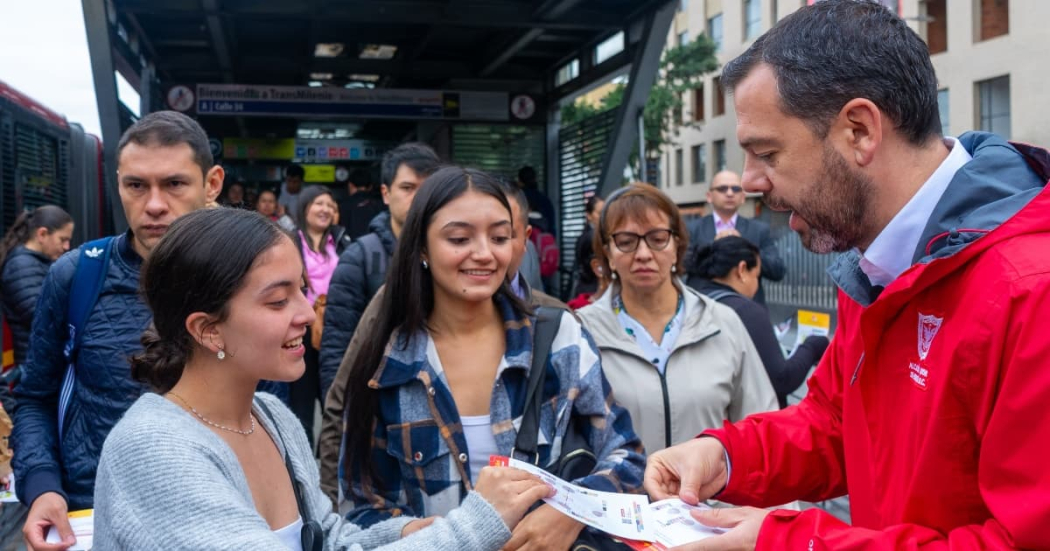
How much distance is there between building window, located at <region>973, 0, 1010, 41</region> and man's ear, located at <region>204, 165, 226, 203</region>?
2636 cm

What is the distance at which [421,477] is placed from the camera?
9.34ft

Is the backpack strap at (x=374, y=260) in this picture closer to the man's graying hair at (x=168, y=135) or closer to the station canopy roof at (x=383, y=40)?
the man's graying hair at (x=168, y=135)

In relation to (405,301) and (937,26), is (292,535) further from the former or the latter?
(937,26)

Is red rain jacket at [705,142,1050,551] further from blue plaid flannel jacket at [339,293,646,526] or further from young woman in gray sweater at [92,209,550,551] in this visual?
blue plaid flannel jacket at [339,293,646,526]

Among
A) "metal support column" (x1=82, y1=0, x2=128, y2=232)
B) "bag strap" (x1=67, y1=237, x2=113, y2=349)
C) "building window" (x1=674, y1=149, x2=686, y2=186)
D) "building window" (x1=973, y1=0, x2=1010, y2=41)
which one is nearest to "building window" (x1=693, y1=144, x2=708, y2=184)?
"building window" (x1=674, y1=149, x2=686, y2=186)

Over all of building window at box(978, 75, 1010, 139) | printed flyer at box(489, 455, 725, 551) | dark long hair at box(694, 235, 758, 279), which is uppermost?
building window at box(978, 75, 1010, 139)

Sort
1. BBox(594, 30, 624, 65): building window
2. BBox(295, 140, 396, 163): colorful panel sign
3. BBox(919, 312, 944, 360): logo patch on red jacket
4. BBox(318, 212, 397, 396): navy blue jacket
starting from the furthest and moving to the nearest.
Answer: BBox(295, 140, 396, 163): colorful panel sign
BBox(594, 30, 624, 65): building window
BBox(318, 212, 397, 396): navy blue jacket
BBox(919, 312, 944, 360): logo patch on red jacket

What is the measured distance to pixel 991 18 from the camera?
25422 millimetres

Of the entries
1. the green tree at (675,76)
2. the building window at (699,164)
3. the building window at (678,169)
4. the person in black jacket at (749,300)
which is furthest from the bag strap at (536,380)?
the building window at (678,169)

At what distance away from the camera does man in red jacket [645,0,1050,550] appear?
1.59 metres

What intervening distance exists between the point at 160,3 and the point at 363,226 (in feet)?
10.2

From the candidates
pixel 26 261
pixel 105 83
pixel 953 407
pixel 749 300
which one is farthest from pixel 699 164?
pixel 953 407

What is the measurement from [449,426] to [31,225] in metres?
5.73

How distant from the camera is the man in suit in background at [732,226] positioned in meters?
7.17
